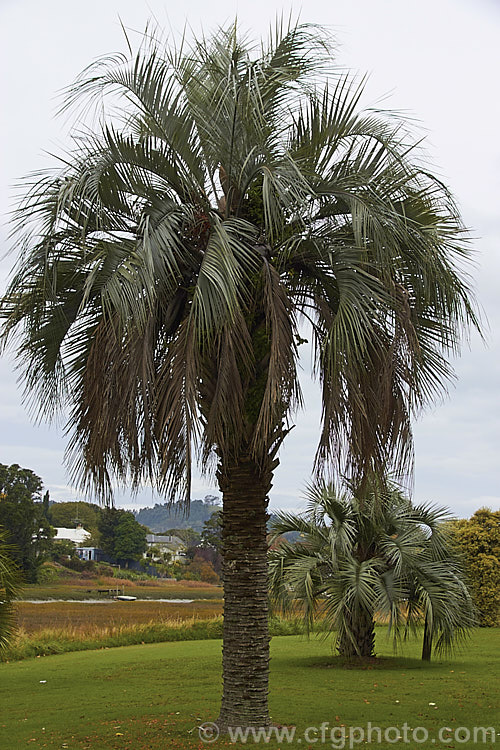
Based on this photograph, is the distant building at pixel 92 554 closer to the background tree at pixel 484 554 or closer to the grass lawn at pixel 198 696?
the background tree at pixel 484 554

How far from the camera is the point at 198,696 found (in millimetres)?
11273

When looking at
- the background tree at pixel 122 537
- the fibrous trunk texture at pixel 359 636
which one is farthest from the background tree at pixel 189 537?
the fibrous trunk texture at pixel 359 636

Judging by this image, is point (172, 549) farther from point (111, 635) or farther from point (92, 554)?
point (111, 635)

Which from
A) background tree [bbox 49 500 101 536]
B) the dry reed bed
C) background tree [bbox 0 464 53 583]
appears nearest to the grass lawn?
the dry reed bed

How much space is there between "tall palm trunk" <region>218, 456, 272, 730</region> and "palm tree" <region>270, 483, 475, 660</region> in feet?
15.9

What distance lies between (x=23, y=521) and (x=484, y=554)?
27.9 metres

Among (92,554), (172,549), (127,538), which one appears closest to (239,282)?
(127,538)

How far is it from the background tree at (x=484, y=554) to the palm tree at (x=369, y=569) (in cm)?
752

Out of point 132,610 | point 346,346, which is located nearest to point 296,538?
point 346,346

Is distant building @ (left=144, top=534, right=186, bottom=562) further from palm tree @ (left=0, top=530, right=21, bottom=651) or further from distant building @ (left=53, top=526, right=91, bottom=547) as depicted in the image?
palm tree @ (left=0, top=530, right=21, bottom=651)

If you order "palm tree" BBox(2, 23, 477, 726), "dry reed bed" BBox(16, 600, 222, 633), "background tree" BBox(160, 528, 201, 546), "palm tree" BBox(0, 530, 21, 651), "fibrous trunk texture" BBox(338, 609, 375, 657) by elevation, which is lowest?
"dry reed bed" BBox(16, 600, 222, 633)

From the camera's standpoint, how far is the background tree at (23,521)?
1633 inches

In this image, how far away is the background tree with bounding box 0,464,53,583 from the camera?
1633 inches

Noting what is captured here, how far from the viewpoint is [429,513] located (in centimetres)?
1441
